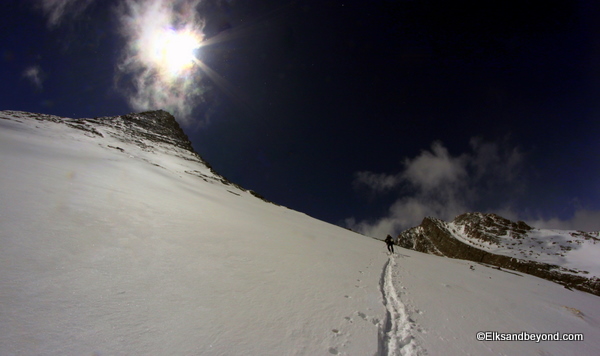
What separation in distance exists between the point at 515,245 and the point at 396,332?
358ft

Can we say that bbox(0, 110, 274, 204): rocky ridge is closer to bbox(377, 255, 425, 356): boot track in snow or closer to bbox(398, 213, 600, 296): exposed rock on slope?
bbox(377, 255, 425, 356): boot track in snow

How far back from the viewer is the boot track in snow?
4149 millimetres

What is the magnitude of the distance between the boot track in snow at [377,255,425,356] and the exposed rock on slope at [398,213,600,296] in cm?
6421

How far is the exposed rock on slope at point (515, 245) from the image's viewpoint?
2246 inches

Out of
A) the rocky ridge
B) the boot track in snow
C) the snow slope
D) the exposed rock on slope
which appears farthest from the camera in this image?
the snow slope

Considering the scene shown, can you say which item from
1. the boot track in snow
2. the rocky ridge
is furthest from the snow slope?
the boot track in snow

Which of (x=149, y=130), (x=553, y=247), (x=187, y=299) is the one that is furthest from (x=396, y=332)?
(x=553, y=247)

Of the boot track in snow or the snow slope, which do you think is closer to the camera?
the boot track in snow

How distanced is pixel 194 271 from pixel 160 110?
91.2 m

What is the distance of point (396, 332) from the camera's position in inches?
187

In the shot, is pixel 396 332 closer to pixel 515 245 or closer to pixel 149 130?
pixel 149 130

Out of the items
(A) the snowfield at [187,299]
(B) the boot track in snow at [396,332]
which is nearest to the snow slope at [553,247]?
(A) the snowfield at [187,299]

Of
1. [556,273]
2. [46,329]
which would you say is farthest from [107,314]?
[556,273]

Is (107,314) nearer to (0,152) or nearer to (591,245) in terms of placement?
(0,152)
